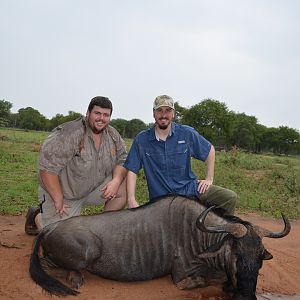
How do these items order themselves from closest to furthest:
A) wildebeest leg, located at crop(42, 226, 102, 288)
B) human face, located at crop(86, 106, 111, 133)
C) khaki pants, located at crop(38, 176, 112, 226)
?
wildebeest leg, located at crop(42, 226, 102, 288) → human face, located at crop(86, 106, 111, 133) → khaki pants, located at crop(38, 176, 112, 226)

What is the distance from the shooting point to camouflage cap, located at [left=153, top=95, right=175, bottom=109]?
5.35 meters

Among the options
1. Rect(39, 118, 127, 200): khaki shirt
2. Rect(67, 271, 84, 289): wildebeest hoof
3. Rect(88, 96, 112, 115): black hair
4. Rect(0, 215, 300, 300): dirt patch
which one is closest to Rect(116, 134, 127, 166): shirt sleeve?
Rect(39, 118, 127, 200): khaki shirt

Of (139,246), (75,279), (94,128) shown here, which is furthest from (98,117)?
(75,279)

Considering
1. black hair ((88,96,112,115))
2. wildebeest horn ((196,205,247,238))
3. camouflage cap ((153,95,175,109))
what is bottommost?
wildebeest horn ((196,205,247,238))

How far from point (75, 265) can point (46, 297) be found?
43 cm

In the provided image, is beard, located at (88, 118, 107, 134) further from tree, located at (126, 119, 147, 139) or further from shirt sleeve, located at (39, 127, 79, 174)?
tree, located at (126, 119, 147, 139)

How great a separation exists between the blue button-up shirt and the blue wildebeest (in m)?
0.66

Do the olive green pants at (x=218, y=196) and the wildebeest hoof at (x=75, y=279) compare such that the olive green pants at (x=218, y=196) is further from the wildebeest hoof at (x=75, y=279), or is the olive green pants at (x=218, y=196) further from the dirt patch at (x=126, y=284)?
the wildebeest hoof at (x=75, y=279)

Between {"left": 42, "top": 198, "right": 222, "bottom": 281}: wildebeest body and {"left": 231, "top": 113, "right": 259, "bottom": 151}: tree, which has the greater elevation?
{"left": 231, "top": 113, "right": 259, "bottom": 151}: tree

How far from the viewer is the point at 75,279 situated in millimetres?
4457

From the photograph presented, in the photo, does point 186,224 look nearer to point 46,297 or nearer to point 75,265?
point 75,265

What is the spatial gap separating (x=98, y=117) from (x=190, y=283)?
230cm

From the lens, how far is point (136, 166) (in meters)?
5.52

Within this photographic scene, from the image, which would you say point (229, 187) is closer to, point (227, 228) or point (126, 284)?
point (126, 284)
